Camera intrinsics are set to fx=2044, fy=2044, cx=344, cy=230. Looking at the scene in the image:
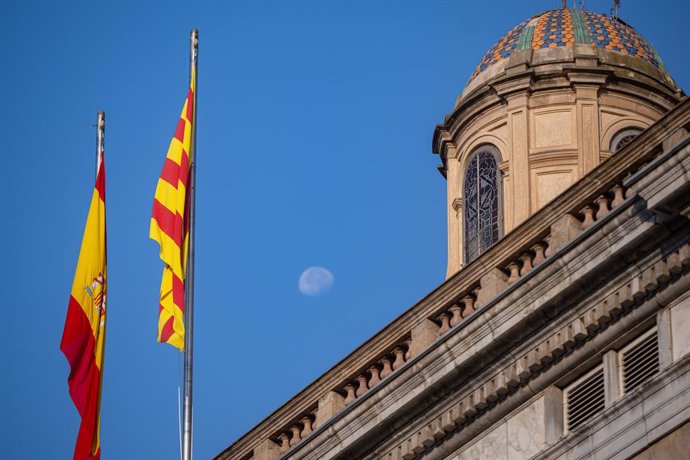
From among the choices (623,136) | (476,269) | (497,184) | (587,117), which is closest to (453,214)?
(497,184)

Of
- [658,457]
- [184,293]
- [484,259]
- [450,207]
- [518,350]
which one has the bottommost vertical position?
[658,457]

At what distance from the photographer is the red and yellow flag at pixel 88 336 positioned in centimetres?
2670

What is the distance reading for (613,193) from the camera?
22203 mm

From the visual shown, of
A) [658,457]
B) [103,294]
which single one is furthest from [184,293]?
[658,457]

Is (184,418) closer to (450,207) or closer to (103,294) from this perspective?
(103,294)

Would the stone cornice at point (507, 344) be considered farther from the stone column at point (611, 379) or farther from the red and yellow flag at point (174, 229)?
the red and yellow flag at point (174, 229)

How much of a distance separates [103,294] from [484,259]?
660 centimetres

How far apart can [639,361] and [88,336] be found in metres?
8.97

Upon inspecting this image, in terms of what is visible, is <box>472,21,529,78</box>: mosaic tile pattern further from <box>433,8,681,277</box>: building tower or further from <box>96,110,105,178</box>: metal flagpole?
<box>96,110,105,178</box>: metal flagpole

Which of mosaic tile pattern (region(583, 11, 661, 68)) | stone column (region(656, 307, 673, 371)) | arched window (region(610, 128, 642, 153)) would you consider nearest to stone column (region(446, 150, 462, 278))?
arched window (region(610, 128, 642, 153))

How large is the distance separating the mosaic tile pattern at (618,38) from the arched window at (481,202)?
8.73ft

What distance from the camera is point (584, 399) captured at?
70.6 feet

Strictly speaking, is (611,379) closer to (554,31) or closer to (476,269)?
(476,269)

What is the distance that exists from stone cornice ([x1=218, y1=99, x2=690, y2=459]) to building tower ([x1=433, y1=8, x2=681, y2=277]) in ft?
25.2
